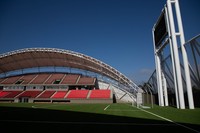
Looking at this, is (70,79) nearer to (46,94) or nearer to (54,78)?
(54,78)

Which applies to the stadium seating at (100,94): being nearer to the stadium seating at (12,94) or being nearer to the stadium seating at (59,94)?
the stadium seating at (59,94)

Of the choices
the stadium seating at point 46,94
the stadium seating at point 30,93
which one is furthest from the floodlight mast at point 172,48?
the stadium seating at point 30,93

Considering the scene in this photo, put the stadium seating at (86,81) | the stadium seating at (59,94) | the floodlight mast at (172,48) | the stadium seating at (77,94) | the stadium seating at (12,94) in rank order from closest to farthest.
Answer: the floodlight mast at (172,48) → the stadium seating at (77,94) → the stadium seating at (59,94) → the stadium seating at (12,94) → the stadium seating at (86,81)

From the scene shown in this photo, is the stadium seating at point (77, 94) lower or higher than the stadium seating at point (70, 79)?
lower

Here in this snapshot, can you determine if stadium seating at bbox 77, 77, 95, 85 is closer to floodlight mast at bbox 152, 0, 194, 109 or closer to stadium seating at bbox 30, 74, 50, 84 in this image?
stadium seating at bbox 30, 74, 50, 84

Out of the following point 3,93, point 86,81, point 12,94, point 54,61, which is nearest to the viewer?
point 12,94

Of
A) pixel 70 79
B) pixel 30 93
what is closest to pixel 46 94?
pixel 30 93

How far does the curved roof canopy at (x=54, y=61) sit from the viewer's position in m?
55.1

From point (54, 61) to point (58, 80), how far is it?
710 centimetres

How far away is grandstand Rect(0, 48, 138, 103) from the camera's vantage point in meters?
54.4

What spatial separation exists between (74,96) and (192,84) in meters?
39.9

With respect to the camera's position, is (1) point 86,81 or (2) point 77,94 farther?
(1) point 86,81

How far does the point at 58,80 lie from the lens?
62.9m

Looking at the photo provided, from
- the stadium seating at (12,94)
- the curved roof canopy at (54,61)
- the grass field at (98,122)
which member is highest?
the curved roof canopy at (54,61)
